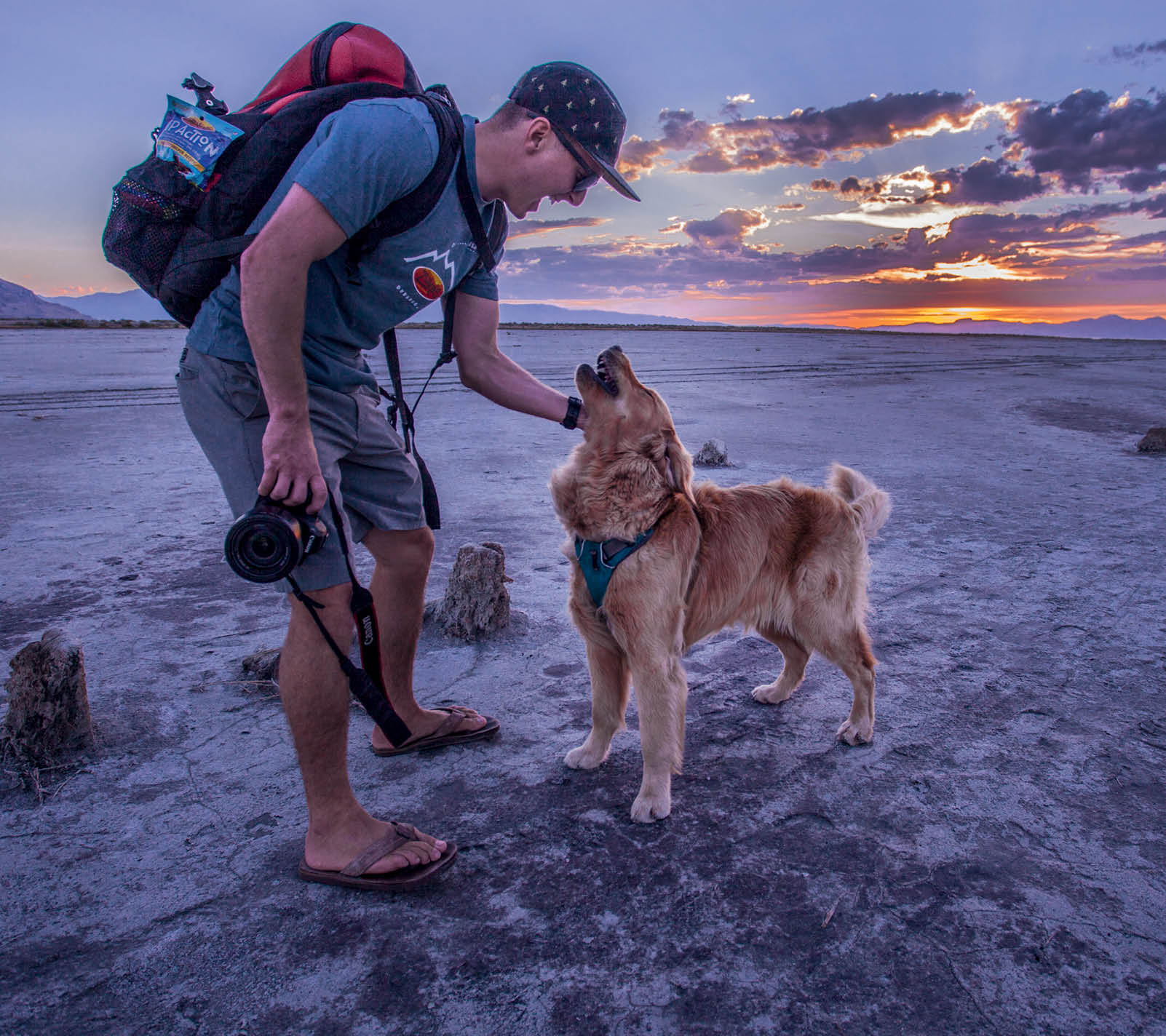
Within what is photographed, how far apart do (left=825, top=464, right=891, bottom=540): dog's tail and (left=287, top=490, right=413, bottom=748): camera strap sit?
6.71 ft

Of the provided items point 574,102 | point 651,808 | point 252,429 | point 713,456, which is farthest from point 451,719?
point 713,456

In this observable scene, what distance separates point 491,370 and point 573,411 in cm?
36

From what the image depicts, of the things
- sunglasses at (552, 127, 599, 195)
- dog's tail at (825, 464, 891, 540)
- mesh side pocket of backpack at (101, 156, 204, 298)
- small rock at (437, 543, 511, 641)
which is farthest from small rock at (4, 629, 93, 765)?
dog's tail at (825, 464, 891, 540)

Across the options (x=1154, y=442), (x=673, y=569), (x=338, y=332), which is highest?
(x=338, y=332)

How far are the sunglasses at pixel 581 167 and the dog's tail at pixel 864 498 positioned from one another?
1.67m

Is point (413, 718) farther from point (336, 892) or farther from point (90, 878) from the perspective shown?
point (90, 878)

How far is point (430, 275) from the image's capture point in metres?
2.20

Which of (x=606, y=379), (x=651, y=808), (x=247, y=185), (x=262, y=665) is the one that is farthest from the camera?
(x=262, y=665)

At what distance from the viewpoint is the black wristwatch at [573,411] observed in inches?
114

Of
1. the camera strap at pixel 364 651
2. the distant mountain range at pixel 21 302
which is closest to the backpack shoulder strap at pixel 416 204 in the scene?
the camera strap at pixel 364 651

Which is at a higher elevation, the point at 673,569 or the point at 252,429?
the point at 252,429

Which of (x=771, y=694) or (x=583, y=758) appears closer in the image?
(x=583, y=758)

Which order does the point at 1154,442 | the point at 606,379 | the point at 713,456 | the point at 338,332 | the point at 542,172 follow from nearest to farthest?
the point at 338,332 → the point at 542,172 → the point at 606,379 → the point at 713,456 → the point at 1154,442

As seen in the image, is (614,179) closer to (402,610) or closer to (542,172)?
(542,172)
